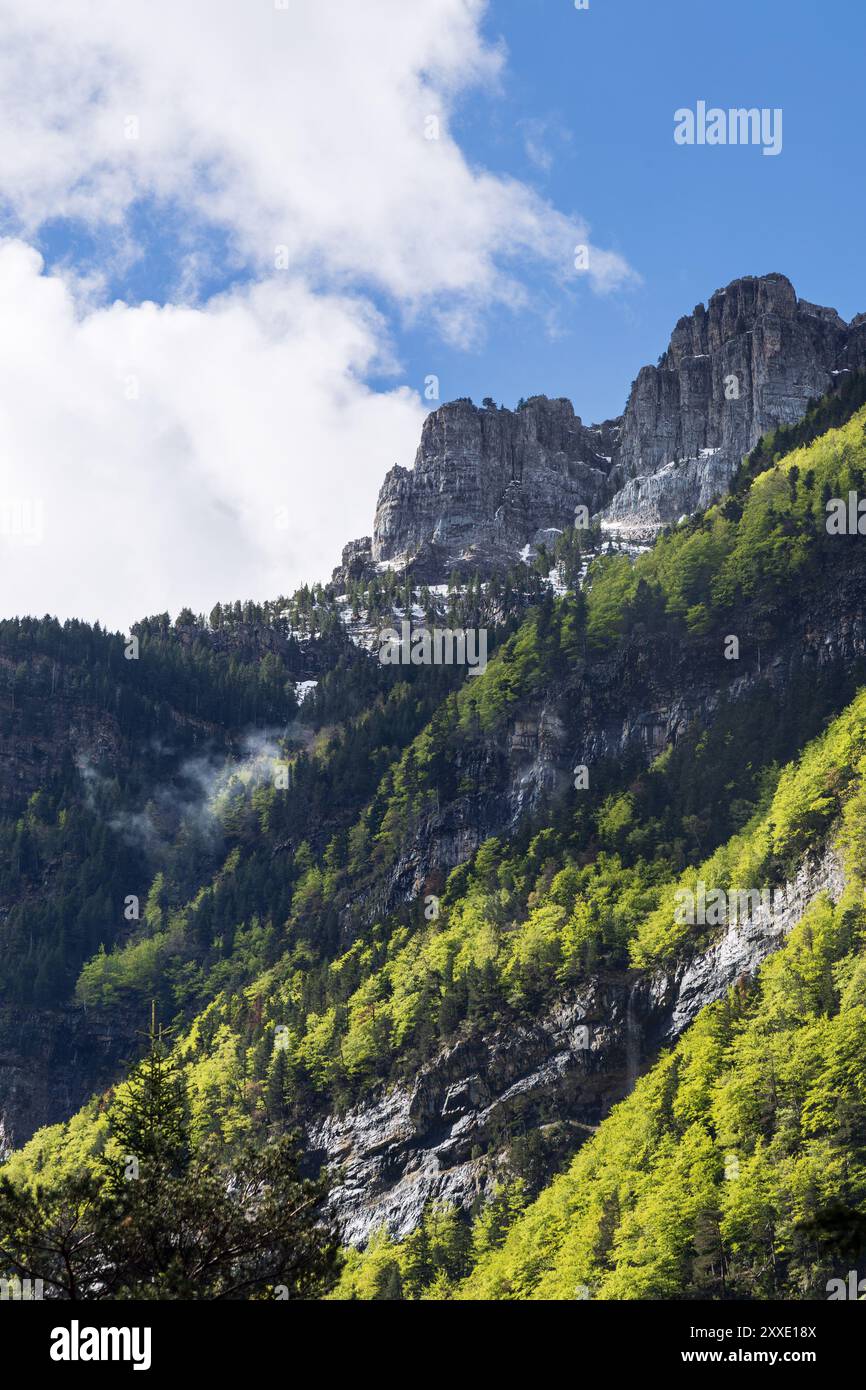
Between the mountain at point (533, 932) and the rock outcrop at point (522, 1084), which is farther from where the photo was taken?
the rock outcrop at point (522, 1084)

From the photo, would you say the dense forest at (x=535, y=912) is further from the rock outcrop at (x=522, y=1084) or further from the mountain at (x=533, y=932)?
the rock outcrop at (x=522, y=1084)

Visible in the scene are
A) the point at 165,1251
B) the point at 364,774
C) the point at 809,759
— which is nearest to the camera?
the point at 165,1251

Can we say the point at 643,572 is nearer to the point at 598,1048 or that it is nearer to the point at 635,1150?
the point at 598,1048

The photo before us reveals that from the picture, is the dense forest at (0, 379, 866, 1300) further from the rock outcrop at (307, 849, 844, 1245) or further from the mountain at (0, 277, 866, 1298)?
the rock outcrop at (307, 849, 844, 1245)

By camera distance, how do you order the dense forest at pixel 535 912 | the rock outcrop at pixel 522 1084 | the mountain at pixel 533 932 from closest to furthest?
1. the dense forest at pixel 535 912
2. the mountain at pixel 533 932
3. the rock outcrop at pixel 522 1084

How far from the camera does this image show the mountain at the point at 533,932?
271 feet

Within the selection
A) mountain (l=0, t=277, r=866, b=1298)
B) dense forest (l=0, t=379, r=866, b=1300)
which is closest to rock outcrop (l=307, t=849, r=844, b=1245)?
mountain (l=0, t=277, r=866, b=1298)

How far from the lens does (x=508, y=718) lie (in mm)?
158500

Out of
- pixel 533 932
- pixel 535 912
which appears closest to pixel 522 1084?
pixel 533 932

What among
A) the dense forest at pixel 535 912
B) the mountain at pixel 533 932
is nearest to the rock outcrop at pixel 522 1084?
the mountain at pixel 533 932

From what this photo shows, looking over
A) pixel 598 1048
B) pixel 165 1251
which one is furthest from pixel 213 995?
pixel 165 1251

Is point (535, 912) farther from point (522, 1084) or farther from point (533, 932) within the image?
point (522, 1084)

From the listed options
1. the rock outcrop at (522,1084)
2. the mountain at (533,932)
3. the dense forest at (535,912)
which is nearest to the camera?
the dense forest at (535,912)

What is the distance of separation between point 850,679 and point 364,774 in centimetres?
6535
